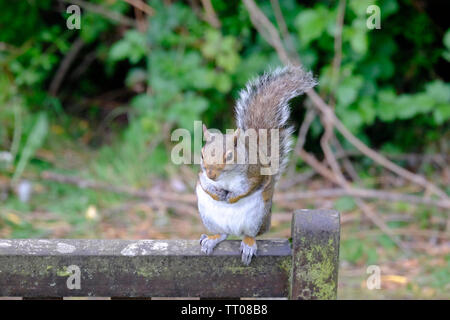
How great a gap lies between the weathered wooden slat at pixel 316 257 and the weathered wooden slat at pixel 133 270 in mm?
34

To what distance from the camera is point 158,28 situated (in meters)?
2.96

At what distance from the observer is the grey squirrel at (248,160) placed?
1149mm

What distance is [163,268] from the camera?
92 centimetres

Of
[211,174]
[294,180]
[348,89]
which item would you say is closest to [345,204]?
[294,180]

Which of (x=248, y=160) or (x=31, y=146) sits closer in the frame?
(x=248, y=160)

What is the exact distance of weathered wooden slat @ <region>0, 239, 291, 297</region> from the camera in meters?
0.91

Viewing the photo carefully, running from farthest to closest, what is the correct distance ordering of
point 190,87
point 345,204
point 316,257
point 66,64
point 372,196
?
point 66,64 → point 190,87 → point 345,204 → point 372,196 → point 316,257

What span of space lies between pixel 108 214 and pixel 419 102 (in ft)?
5.04

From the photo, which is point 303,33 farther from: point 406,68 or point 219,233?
point 219,233

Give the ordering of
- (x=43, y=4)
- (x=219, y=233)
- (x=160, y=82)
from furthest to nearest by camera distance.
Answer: (x=43, y=4) → (x=160, y=82) → (x=219, y=233)

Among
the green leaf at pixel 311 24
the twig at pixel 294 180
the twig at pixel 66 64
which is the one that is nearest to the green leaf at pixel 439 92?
the green leaf at pixel 311 24

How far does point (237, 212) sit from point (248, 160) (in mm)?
117

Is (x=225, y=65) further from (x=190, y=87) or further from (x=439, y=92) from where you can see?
(x=439, y=92)

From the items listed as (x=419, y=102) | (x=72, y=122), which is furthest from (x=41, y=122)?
(x=419, y=102)
